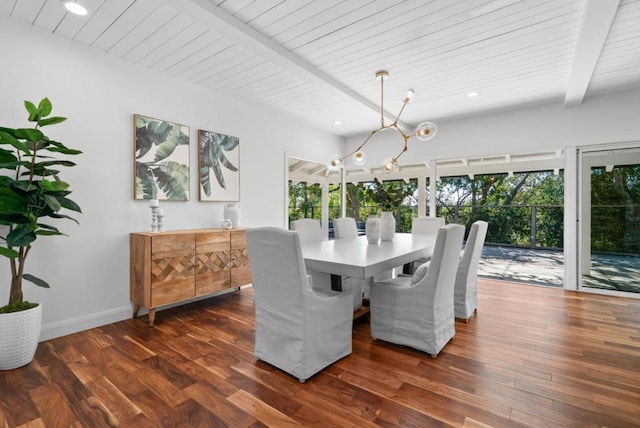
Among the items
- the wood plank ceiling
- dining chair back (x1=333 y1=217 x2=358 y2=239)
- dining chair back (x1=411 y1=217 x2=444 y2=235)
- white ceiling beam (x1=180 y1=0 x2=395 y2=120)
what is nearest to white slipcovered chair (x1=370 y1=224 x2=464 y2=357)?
dining chair back (x1=333 y1=217 x2=358 y2=239)

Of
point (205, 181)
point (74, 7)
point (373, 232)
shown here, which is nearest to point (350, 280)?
point (373, 232)

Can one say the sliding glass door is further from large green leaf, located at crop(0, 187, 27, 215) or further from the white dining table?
large green leaf, located at crop(0, 187, 27, 215)

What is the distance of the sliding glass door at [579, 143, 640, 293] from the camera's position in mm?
3879

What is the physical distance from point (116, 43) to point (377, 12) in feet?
7.44

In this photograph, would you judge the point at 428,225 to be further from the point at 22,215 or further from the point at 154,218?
the point at 22,215

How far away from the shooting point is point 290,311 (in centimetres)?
198

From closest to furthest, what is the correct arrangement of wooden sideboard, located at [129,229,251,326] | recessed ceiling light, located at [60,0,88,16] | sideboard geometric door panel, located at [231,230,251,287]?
recessed ceiling light, located at [60,0,88,16] → wooden sideboard, located at [129,229,251,326] → sideboard geometric door panel, located at [231,230,251,287]

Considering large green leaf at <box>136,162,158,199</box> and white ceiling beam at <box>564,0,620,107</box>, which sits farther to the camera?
large green leaf at <box>136,162,158,199</box>

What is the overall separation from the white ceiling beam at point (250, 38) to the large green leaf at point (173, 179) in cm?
156

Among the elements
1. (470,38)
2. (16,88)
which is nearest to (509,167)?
(470,38)

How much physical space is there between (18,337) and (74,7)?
2.33 meters

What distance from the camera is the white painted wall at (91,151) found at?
2.52 metres

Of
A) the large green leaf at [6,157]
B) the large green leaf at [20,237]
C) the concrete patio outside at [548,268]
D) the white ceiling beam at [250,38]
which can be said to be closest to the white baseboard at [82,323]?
the large green leaf at [20,237]

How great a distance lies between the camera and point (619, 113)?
3895mm
